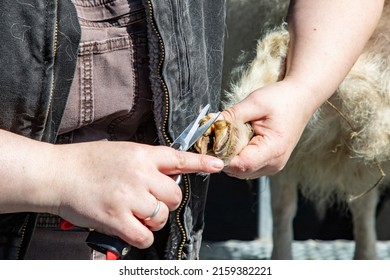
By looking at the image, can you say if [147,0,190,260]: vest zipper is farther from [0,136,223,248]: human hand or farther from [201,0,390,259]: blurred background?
[201,0,390,259]: blurred background

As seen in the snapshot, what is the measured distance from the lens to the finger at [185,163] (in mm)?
744

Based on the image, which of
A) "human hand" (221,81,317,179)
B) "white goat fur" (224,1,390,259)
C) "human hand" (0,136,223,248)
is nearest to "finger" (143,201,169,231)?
"human hand" (0,136,223,248)

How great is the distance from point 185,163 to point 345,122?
66cm

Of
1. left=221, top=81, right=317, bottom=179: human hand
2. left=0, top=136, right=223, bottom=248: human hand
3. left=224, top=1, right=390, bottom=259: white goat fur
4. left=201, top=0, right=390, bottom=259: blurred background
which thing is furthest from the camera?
left=201, top=0, right=390, bottom=259: blurred background

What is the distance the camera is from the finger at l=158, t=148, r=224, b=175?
0.74 metres

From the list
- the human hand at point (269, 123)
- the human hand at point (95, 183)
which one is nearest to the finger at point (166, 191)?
the human hand at point (95, 183)

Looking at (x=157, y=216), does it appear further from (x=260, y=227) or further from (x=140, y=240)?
(x=260, y=227)

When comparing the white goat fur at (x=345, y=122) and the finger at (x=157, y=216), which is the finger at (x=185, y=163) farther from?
the white goat fur at (x=345, y=122)

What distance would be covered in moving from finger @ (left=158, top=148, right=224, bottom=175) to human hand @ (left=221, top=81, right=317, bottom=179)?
0.06m

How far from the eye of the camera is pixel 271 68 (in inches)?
44.8

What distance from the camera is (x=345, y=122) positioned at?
1347 millimetres

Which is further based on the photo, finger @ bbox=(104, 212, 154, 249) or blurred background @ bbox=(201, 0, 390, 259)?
blurred background @ bbox=(201, 0, 390, 259)

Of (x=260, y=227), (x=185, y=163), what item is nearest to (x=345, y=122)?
(x=185, y=163)

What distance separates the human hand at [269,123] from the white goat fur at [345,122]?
8.0 inches
